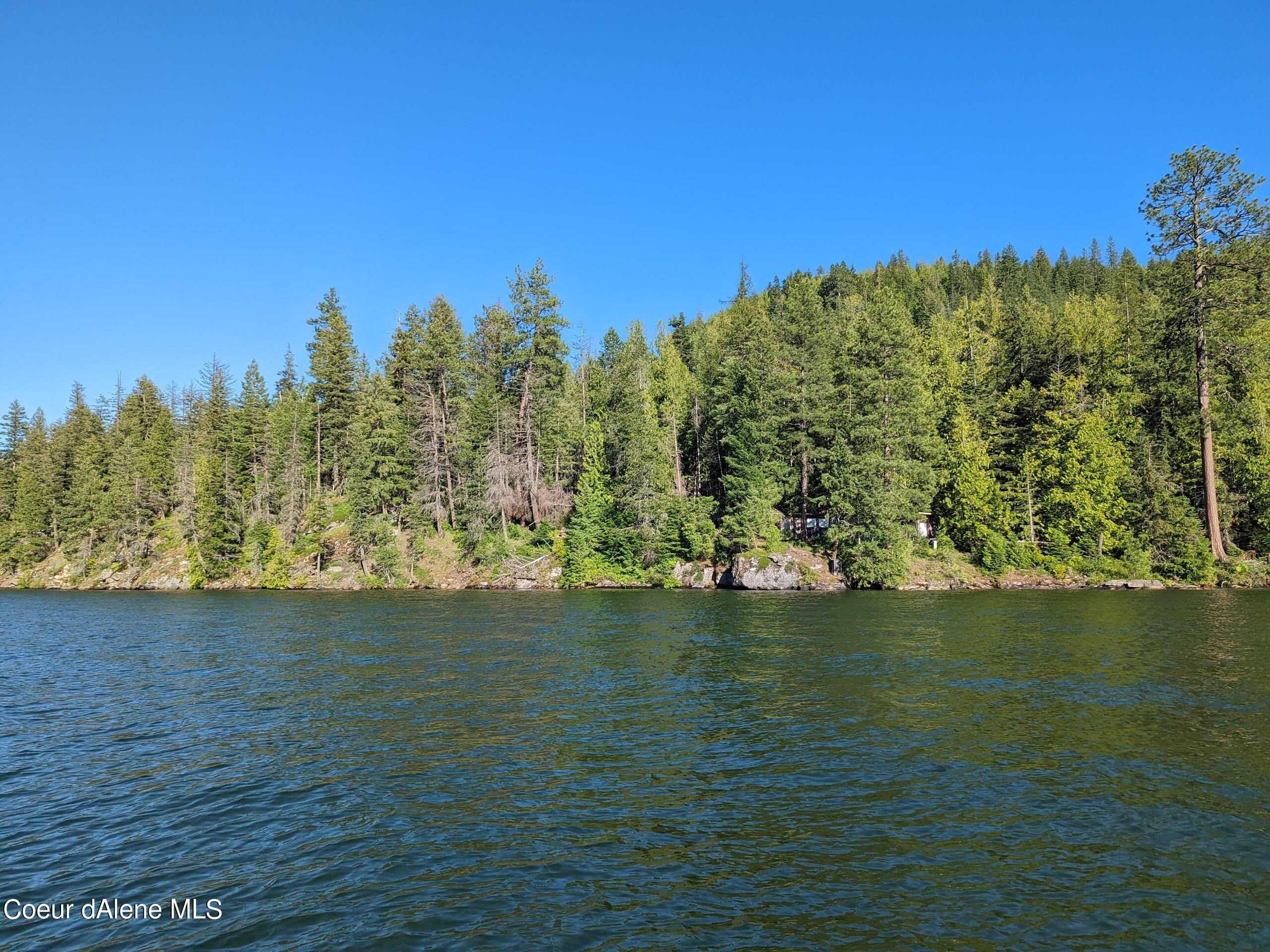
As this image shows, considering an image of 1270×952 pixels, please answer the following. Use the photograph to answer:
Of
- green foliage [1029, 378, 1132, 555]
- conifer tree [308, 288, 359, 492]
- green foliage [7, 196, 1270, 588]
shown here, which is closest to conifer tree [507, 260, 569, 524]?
green foliage [7, 196, 1270, 588]

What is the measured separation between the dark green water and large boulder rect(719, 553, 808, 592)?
91.7 ft

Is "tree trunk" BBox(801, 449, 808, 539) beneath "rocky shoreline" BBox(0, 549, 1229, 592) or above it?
above

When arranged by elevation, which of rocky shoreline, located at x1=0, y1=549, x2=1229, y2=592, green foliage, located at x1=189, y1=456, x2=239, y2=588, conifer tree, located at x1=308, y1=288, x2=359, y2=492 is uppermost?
conifer tree, located at x1=308, y1=288, x2=359, y2=492

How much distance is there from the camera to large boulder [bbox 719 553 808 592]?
52281 millimetres

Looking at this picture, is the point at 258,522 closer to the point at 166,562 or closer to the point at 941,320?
the point at 166,562

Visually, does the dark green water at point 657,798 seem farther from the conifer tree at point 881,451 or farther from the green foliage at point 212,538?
the green foliage at point 212,538

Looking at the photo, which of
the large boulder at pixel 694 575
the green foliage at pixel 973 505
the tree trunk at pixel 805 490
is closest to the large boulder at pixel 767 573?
the large boulder at pixel 694 575

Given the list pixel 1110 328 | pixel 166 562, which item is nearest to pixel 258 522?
pixel 166 562

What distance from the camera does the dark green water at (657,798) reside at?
24.4 feet

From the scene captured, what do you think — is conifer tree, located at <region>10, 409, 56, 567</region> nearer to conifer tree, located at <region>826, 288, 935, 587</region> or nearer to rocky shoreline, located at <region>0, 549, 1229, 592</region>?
rocky shoreline, located at <region>0, 549, 1229, 592</region>

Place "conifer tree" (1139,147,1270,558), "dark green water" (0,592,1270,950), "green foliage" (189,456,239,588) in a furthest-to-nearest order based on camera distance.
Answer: "green foliage" (189,456,239,588)
"conifer tree" (1139,147,1270,558)
"dark green water" (0,592,1270,950)

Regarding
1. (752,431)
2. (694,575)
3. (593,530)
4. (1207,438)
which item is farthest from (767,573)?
(1207,438)

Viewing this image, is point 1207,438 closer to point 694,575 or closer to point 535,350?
point 694,575

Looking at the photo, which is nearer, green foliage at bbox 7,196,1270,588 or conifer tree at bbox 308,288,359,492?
green foliage at bbox 7,196,1270,588
